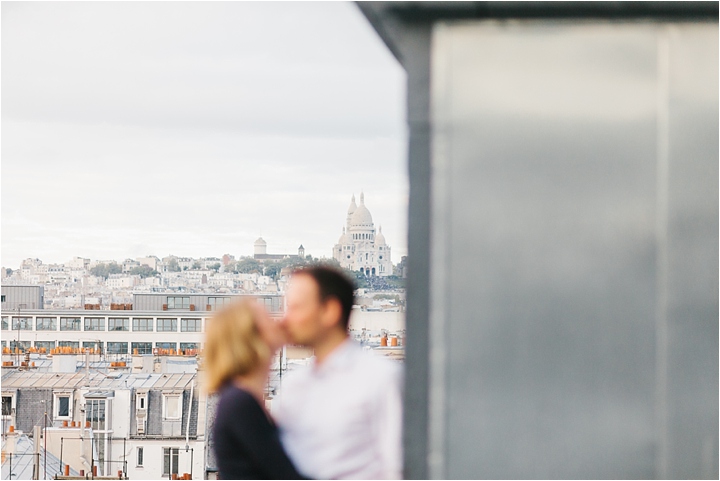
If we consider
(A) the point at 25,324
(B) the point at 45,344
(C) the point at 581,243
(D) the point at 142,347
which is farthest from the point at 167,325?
(C) the point at 581,243

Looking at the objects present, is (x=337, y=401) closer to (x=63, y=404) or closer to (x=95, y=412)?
(x=95, y=412)

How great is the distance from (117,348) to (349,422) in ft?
85.5

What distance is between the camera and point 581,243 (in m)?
1.59

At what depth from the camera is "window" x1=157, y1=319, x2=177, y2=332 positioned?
2609 cm

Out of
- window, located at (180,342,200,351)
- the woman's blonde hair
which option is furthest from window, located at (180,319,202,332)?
the woman's blonde hair

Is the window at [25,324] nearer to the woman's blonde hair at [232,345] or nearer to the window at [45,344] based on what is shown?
the window at [45,344]

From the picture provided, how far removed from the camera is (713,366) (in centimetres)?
158

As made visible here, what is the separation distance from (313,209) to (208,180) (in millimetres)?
7014

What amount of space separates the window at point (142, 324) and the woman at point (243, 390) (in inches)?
1008

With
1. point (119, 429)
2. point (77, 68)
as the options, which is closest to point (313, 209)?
point (119, 429)

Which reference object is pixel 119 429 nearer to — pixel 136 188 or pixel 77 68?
pixel 77 68

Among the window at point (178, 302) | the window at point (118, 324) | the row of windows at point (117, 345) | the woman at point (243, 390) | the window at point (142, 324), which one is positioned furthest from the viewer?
the window at point (178, 302)

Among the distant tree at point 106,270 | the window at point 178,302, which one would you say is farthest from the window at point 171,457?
the distant tree at point 106,270

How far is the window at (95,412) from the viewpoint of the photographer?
1430 centimetres
